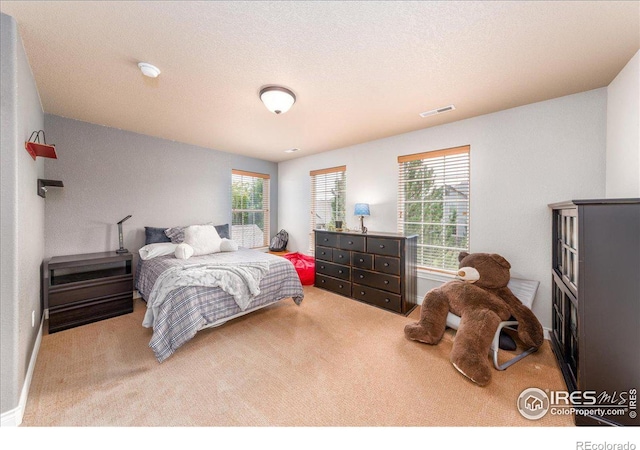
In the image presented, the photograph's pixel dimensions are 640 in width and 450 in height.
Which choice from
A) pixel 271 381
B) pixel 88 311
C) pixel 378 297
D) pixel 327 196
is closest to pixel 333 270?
pixel 378 297

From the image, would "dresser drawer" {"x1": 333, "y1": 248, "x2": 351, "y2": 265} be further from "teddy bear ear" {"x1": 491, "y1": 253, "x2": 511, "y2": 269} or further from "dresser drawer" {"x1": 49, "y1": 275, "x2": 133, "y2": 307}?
"dresser drawer" {"x1": 49, "y1": 275, "x2": 133, "y2": 307}

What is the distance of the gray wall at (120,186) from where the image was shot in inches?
123

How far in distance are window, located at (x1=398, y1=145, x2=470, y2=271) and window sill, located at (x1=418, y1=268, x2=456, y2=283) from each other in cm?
9

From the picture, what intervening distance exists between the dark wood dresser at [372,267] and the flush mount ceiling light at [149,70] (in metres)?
2.84

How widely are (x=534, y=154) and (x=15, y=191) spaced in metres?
4.48

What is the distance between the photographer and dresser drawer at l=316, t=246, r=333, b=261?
158 inches

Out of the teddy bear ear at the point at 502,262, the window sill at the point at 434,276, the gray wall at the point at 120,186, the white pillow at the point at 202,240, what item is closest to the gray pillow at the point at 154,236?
the gray wall at the point at 120,186

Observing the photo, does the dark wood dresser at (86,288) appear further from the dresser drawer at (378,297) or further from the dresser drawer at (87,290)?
the dresser drawer at (378,297)

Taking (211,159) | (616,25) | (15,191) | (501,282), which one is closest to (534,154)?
(616,25)

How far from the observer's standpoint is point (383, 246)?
3326 mm

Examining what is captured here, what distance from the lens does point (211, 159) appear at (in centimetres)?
455

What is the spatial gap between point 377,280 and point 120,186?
13.0ft
